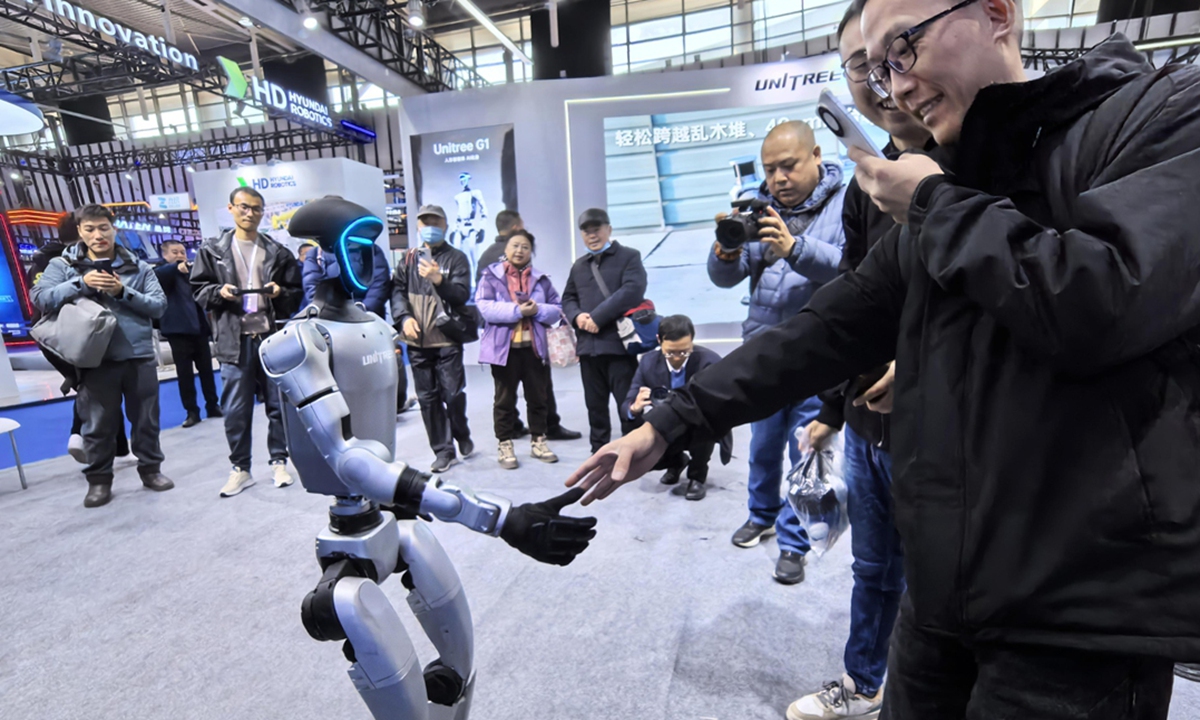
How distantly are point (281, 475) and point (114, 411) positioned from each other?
1.02m

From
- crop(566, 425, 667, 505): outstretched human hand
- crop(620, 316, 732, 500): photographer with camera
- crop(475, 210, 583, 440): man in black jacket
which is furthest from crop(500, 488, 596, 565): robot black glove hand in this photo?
crop(475, 210, 583, 440): man in black jacket

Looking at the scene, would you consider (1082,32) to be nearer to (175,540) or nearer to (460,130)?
(460,130)

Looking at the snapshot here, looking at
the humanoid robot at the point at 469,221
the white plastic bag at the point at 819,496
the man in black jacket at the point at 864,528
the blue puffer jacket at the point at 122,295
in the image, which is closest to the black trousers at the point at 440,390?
the blue puffer jacket at the point at 122,295

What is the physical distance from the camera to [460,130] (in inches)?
288

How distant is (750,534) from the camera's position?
8.70 ft

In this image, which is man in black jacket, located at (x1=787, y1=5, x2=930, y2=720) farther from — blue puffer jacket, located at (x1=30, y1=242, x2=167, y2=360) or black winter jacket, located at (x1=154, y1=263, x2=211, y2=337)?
black winter jacket, located at (x1=154, y1=263, x2=211, y2=337)

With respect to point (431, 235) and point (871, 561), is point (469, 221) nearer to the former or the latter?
point (431, 235)

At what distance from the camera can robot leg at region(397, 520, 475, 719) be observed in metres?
1.43

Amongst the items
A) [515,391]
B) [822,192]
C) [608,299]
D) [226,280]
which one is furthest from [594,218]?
[226,280]

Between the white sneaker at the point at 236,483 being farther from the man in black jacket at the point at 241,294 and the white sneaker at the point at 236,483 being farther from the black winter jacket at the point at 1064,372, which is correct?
the black winter jacket at the point at 1064,372

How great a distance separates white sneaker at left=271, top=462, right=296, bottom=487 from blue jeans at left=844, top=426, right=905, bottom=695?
11.2 ft

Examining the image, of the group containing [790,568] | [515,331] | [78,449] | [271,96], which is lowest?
[790,568]

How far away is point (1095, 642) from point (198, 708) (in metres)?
2.25

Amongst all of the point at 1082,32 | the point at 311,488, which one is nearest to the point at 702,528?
the point at 311,488
